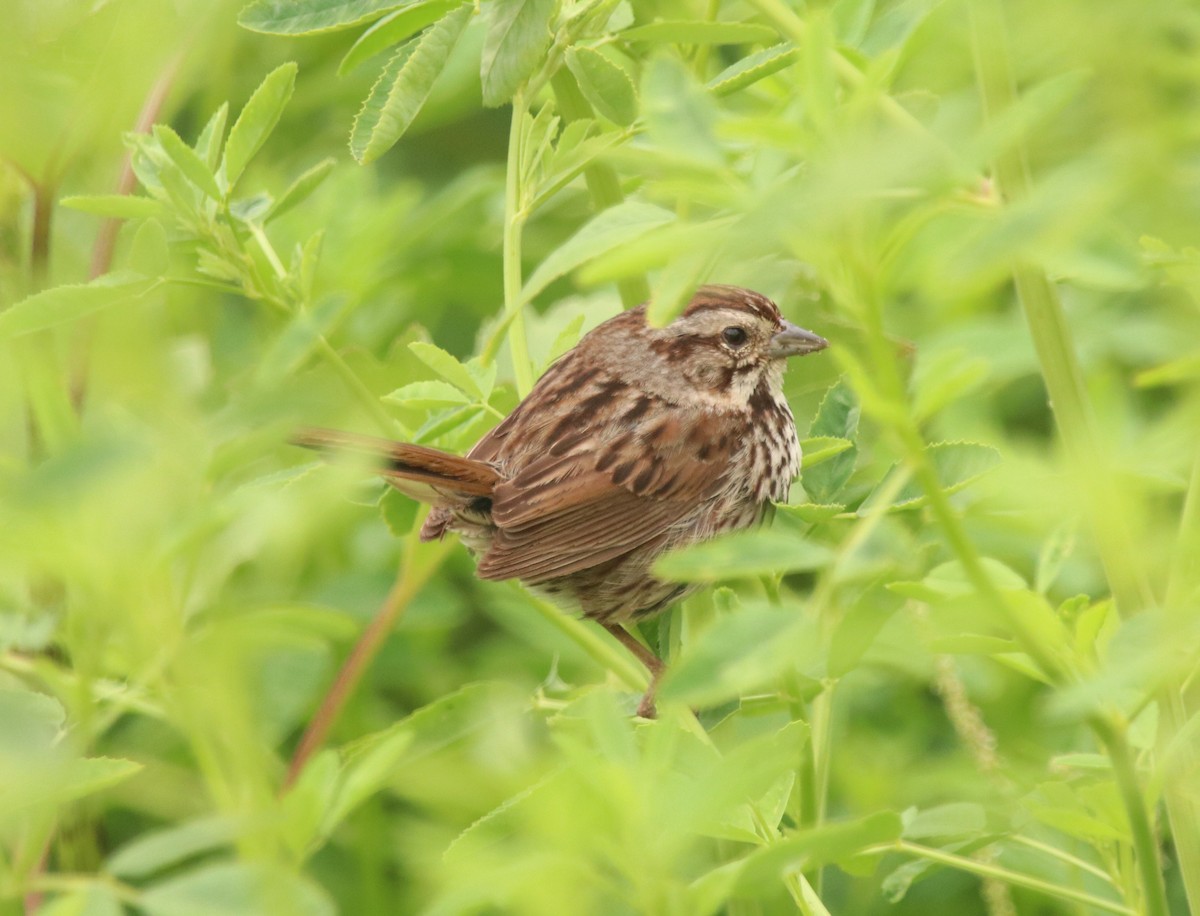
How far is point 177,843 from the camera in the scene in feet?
3.49

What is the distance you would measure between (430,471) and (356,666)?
377mm

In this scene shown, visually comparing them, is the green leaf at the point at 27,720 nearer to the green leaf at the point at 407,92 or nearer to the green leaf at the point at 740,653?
the green leaf at the point at 740,653

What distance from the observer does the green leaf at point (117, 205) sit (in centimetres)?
190

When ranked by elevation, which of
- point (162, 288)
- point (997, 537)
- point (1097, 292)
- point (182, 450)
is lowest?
point (997, 537)

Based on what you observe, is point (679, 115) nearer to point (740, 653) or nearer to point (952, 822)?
point (740, 653)

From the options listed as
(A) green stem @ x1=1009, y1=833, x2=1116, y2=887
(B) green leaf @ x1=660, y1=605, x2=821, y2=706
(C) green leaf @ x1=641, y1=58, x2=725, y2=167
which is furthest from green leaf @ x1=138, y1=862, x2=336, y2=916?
(A) green stem @ x1=1009, y1=833, x2=1116, y2=887

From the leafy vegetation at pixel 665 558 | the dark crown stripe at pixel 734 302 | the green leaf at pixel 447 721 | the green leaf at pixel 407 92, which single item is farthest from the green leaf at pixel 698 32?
the dark crown stripe at pixel 734 302

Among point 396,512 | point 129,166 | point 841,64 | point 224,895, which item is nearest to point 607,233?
point 841,64

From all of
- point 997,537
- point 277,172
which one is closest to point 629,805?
point 997,537

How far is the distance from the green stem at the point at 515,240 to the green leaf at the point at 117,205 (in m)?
0.45

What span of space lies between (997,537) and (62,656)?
150cm

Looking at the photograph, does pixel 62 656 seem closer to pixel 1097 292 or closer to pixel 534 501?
pixel 534 501

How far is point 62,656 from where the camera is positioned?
Answer: 215 centimetres

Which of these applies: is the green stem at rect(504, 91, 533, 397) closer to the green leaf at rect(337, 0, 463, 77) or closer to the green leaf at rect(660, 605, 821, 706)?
the green leaf at rect(337, 0, 463, 77)
